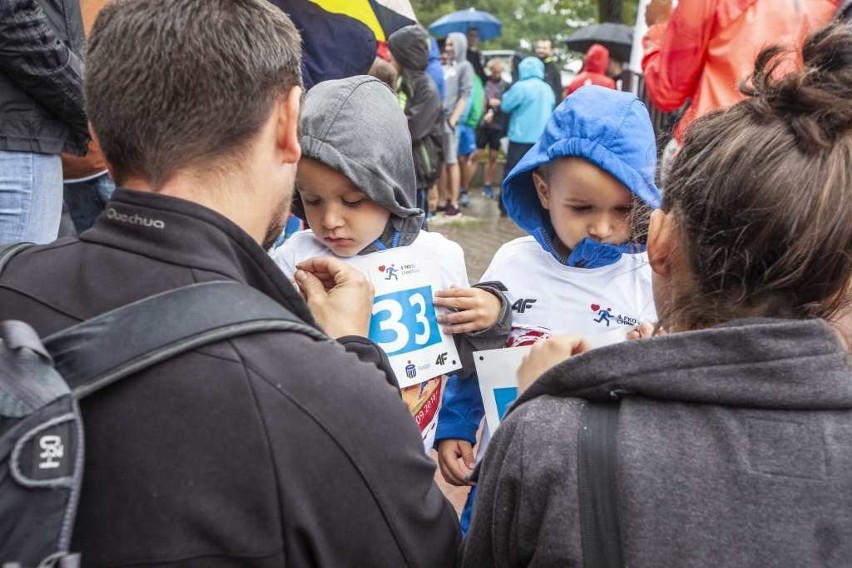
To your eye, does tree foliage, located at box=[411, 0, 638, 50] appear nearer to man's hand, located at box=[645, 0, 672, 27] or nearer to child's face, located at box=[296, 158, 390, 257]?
man's hand, located at box=[645, 0, 672, 27]

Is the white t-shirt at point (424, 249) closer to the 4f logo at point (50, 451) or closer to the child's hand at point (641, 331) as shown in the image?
the child's hand at point (641, 331)

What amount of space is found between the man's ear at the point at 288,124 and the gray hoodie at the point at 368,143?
0.77 m

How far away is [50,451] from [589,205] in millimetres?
1578

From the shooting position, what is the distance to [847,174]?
114cm

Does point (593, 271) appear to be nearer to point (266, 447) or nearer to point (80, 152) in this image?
point (266, 447)

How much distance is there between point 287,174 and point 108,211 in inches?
12.4

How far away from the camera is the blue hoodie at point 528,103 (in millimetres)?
10273

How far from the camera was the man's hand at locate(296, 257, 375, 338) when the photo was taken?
1800 millimetres

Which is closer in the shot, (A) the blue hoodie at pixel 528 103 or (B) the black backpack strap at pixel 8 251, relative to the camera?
(B) the black backpack strap at pixel 8 251

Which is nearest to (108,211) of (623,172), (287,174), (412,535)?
(287,174)

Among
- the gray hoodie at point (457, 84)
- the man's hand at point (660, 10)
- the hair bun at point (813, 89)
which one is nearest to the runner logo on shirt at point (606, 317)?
the hair bun at point (813, 89)

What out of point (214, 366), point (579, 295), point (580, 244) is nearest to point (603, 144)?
point (580, 244)

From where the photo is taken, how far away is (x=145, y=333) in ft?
3.40

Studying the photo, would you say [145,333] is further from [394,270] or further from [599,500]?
[394,270]
